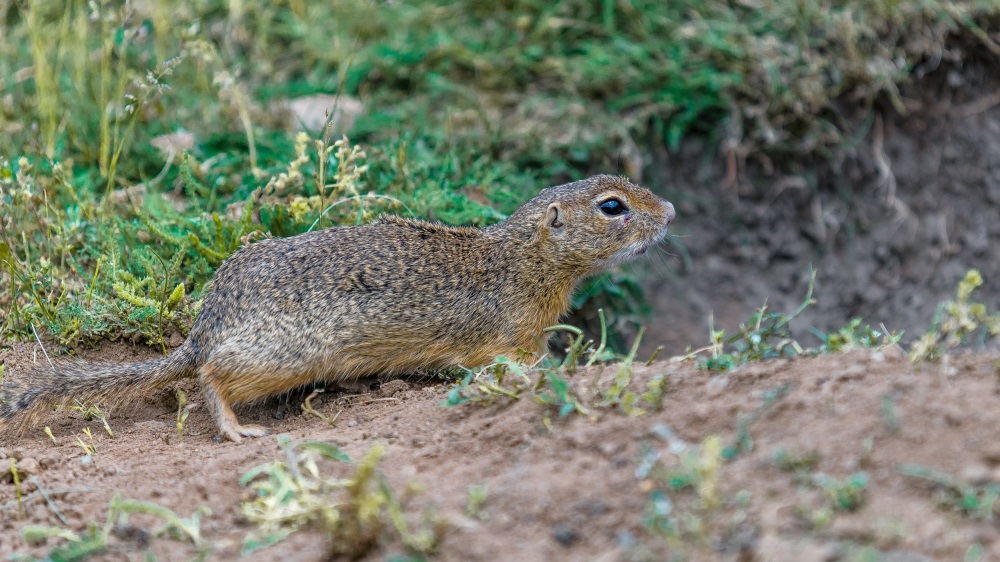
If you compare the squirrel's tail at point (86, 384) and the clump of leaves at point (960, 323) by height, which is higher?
the clump of leaves at point (960, 323)

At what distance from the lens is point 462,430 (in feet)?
13.3

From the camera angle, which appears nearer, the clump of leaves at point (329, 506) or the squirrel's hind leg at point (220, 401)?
the clump of leaves at point (329, 506)

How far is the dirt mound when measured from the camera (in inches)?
109

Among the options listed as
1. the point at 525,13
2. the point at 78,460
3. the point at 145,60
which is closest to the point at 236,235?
the point at 78,460

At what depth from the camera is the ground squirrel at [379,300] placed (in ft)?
16.1

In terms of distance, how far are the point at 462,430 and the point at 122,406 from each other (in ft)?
6.73

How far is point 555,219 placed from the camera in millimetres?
5922

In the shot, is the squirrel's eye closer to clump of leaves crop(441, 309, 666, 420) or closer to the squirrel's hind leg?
clump of leaves crop(441, 309, 666, 420)

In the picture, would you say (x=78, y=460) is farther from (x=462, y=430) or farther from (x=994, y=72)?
(x=994, y=72)

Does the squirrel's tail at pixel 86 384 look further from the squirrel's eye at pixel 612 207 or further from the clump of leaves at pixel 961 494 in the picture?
the clump of leaves at pixel 961 494

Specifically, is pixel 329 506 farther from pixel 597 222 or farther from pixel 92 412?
pixel 597 222

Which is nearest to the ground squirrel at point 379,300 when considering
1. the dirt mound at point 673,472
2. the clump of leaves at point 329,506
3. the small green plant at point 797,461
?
the dirt mound at point 673,472

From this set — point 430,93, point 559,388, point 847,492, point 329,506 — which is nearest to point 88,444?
point 329,506

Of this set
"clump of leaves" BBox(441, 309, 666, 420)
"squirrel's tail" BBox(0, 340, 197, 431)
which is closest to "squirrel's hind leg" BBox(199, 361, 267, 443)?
"squirrel's tail" BBox(0, 340, 197, 431)
